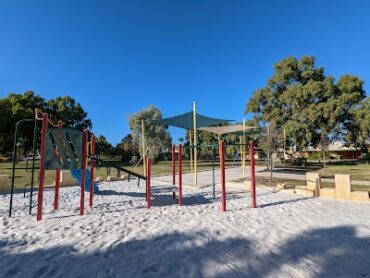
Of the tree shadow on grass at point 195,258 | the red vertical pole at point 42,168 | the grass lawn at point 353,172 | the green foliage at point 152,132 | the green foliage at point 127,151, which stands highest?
the green foliage at point 152,132

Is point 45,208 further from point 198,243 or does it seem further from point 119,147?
point 119,147

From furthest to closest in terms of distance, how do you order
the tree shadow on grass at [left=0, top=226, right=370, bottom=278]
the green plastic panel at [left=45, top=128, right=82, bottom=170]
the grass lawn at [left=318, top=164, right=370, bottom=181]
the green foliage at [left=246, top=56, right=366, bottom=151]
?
the green foliage at [left=246, top=56, right=366, bottom=151], the grass lawn at [left=318, top=164, right=370, bottom=181], the green plastic panel at [left=45, top=128, right=82, bottom=170], the tree shadow on grass at [left=0, top=226, right=370, bottom=278]

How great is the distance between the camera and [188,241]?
13.5ft

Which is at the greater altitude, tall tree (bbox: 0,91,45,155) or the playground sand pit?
tall tree (bbox: 0,91,45,155)

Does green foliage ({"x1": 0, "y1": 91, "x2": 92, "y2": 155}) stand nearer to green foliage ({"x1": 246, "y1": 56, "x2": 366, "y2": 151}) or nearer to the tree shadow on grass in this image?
green foliage ({"x1": 246, "y1": 56, "x2": 366, "y2": 151})

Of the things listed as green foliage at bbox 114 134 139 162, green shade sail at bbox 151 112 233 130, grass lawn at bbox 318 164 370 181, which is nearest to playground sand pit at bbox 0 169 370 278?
green shade sail at bbox 151 112 233 130

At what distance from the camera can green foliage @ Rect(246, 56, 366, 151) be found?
83.3ft

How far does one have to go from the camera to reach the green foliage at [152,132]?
33778 millimetres

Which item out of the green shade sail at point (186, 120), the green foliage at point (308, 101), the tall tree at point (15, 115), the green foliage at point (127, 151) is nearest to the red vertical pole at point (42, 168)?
the green shade sail at point (186, 120)

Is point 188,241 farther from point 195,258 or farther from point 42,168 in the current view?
point 42,168

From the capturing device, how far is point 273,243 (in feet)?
13.1

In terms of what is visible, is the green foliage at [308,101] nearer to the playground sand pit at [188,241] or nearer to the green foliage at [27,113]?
the playground sand pit at [188,241]

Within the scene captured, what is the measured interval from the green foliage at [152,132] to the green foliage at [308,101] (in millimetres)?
12353

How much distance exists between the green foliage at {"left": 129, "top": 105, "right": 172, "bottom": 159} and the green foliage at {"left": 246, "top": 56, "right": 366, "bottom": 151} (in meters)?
12.4
